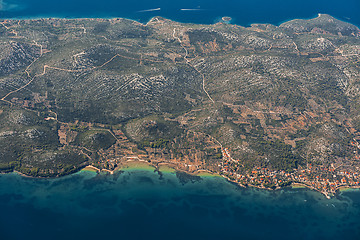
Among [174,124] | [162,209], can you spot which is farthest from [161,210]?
[174,124]

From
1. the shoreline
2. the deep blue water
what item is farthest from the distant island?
the deep blue water

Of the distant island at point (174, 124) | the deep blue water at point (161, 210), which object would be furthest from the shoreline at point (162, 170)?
the deep blue water at point (161, 210)

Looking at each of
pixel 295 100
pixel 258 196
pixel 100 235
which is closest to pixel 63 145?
pixel 100 235

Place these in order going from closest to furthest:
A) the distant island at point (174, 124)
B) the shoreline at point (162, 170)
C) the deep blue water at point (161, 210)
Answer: the deep blue water at point (161, 210) → the shoreline at point (162, 170) → the distant island at point (174, 124)

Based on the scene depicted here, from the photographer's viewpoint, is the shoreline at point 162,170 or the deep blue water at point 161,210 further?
the shoreline at point 162,170

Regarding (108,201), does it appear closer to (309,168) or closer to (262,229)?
(262,229)

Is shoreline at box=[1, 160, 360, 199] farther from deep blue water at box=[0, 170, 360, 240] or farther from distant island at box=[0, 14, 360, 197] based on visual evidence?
deep blue water at box=[0, 170, 360, 240]

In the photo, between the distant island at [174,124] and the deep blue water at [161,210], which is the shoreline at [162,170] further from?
the deep blue water at [161,210]

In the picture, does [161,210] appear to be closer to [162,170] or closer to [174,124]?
[162,170]

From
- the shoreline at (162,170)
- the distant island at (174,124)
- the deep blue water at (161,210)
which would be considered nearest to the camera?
the deep blue water at (161,210)
